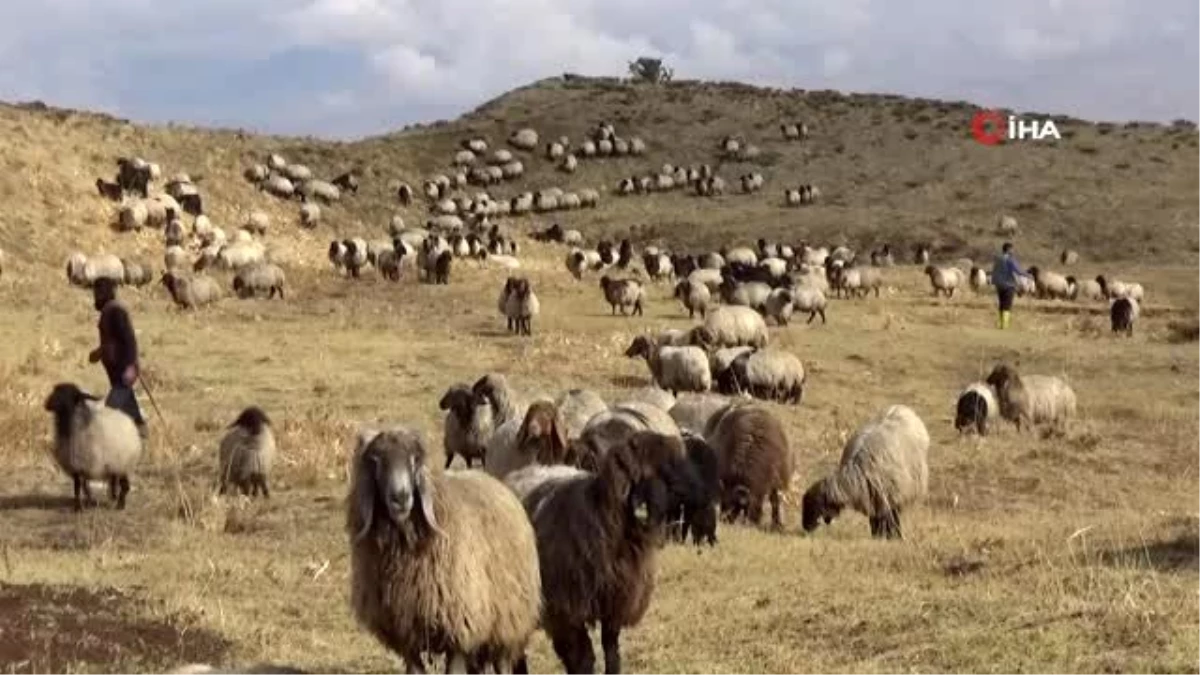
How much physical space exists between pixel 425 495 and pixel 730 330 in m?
19.3

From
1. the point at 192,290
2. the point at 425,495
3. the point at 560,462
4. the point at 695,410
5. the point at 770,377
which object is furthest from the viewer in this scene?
the point at 192,290

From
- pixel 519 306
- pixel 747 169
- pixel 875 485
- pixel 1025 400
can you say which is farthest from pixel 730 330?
pixel 747 169

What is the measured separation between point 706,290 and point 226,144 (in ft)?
78.9

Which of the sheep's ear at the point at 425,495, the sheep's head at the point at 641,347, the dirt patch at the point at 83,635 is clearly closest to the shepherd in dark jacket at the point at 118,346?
the dirt patch at the point at 83,635

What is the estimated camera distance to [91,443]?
13.5 m

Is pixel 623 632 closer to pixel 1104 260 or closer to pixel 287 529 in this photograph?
pixel 287 529

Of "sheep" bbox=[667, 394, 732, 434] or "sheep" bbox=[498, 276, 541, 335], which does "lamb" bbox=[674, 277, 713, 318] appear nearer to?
"sheep" bbox=[498, 276, 541, 335]

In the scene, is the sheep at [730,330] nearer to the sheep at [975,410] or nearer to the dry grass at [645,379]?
the dry grass at [645,379]

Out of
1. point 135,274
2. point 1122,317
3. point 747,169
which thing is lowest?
point 1122,317

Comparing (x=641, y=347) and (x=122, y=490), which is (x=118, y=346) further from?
(x=641, y=347)

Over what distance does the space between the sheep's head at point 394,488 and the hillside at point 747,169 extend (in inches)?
1094

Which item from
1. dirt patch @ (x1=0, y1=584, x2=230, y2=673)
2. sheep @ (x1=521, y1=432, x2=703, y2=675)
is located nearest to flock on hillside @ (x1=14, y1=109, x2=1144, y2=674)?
sheep @ (x1=521, y1=432, x2=703, y2=675)

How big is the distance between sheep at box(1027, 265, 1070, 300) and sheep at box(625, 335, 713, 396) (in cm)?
1853

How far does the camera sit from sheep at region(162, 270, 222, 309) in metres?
29.2
